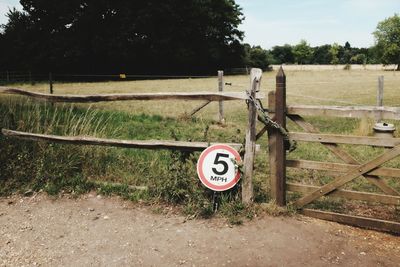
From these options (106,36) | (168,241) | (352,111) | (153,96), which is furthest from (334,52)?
(168,241)

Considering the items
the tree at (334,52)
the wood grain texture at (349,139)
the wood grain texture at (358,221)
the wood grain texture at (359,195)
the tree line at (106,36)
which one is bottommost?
the wood grain texture at (358,221)

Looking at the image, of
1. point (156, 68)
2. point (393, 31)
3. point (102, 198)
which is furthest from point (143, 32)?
point (393, 31)

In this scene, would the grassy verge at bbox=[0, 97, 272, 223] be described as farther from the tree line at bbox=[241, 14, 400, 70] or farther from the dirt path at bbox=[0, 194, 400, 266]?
the tree line at bbox=[241, 14, 400, 70]

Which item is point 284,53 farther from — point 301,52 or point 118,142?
point 118,142

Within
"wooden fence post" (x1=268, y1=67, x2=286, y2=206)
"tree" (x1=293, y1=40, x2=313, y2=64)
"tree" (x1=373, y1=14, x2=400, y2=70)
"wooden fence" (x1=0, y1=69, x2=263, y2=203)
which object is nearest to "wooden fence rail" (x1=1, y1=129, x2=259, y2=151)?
"wooden fence" (x1=0, y1=69, x2=263, y2=203)

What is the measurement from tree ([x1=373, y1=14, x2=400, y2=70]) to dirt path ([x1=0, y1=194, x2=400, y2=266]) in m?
85.0

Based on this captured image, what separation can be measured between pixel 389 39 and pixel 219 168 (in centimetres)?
9234

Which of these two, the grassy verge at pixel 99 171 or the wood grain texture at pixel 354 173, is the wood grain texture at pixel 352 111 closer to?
the wood grain texture at pixel 354 173

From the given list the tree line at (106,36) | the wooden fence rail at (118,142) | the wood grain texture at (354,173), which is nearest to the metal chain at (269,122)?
the wooden fence rail at (118,142)

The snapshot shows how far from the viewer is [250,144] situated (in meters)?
4.65

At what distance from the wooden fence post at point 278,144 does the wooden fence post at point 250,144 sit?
0.20 m

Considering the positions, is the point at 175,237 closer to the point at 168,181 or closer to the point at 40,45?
the point at 168,181

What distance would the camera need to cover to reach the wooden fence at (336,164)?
4.23 m

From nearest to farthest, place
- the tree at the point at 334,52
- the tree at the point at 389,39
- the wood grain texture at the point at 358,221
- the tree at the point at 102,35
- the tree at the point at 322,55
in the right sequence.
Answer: the wood grain texture at the point at 358,221 → the tree at the point at 102,35 → the tree at the point at 389,39 → the tree at the point at 334,52 → the tree at the point at 322,55
